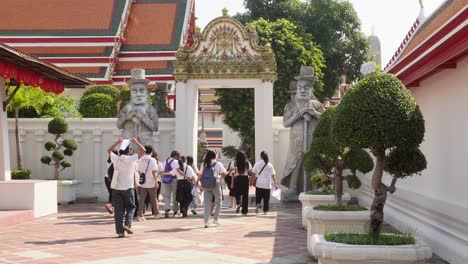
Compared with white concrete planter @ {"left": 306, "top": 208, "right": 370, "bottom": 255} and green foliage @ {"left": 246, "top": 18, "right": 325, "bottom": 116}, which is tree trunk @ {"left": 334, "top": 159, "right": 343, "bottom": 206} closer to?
white concrete planter @ {"left": 306, "top": 208, "right": 370, "bottom": 255}

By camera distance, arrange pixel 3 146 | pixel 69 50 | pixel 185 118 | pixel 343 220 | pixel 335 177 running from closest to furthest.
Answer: pixel 343 220 → pixel 335 177 → pixel 3 146 → pixel 185 118 → pixel 69 50

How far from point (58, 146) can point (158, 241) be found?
28.4 ft

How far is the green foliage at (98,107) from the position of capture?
71.0 feet

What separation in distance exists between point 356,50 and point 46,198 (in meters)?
25.8

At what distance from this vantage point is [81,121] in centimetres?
1911

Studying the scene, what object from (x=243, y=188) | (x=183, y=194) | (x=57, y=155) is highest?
(x=57, y=155)

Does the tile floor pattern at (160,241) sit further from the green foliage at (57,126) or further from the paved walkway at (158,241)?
the green foliage at (57,126)

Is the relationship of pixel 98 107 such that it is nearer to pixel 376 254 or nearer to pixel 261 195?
pixel 261 195

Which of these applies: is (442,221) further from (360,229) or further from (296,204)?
(296,204)

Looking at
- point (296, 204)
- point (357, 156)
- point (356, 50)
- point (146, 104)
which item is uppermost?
point (356, 50)

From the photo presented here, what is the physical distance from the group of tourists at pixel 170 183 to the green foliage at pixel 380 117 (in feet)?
17.6

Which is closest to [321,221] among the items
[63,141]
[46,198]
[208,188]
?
[208,188]

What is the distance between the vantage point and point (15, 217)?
13.0 metres

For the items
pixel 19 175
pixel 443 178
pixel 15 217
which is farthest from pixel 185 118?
pixel 443 178
